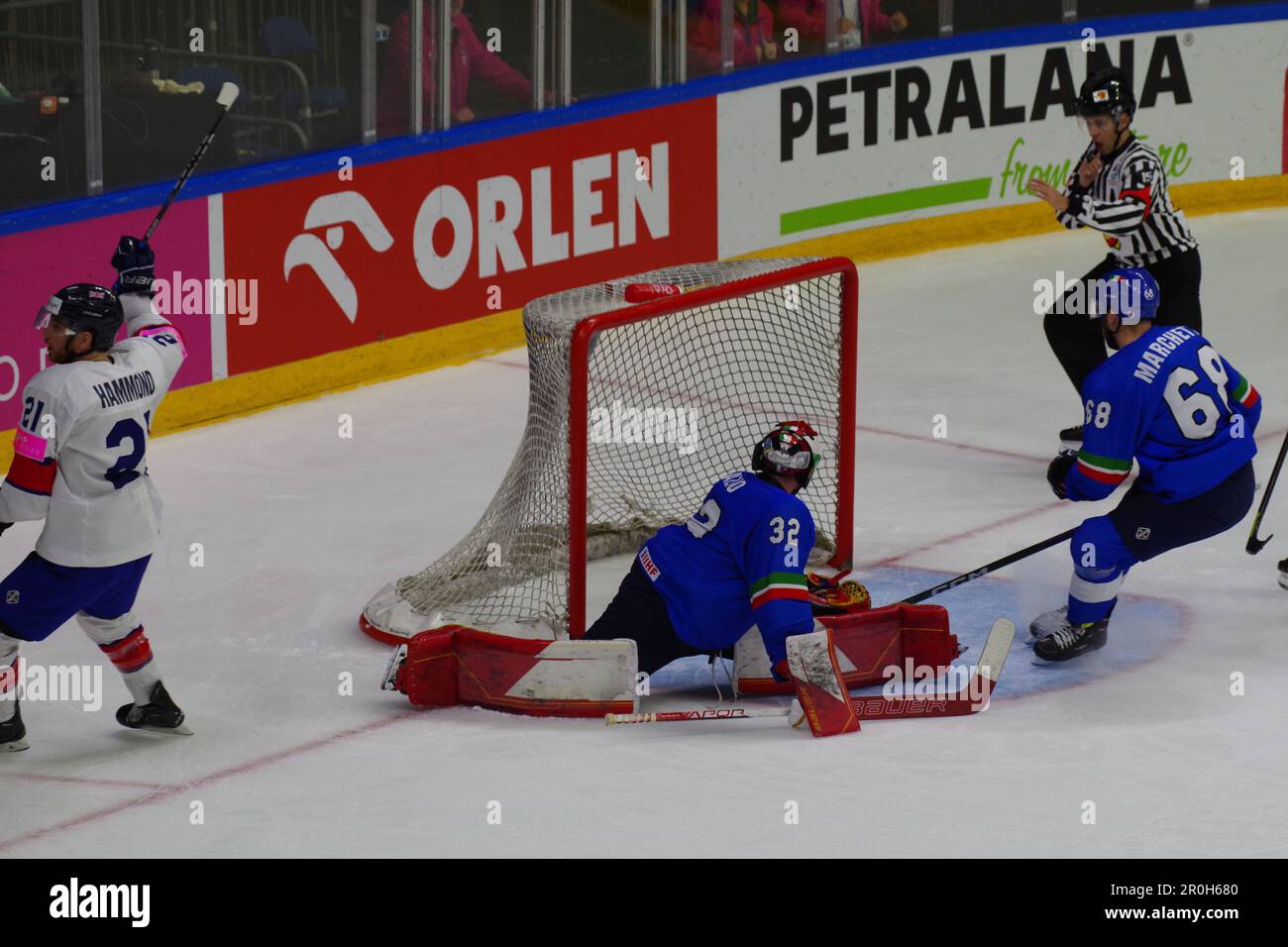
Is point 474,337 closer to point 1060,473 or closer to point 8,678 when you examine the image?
point 1060,473

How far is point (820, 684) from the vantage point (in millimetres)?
5199

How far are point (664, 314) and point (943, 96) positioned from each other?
500cm

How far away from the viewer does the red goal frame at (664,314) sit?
568 centimetres

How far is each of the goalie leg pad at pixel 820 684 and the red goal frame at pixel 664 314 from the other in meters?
0.73

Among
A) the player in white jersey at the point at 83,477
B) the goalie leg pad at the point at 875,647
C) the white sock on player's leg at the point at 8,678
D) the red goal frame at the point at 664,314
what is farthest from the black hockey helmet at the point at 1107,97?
the white sock on player's leg at the point at 8,678

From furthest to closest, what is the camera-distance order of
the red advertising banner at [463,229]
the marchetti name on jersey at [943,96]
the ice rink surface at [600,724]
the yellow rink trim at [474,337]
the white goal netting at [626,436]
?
the marchetti name on jersey at [943,96], the red advertising banner at [463,229], the yellow rink trim at [474,337], the white goal netting at [626,436], the ice rink surface at [600,724]

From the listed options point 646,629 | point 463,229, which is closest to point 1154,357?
point 646,629

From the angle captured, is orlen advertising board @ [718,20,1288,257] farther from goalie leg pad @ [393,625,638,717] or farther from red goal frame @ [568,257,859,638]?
goalie leg pad @ [393,625,638,717]

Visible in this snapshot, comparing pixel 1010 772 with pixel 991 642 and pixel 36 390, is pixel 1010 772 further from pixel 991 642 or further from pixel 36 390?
pixel 36 390

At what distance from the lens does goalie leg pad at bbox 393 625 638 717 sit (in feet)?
17.5

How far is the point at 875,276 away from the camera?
1041cm

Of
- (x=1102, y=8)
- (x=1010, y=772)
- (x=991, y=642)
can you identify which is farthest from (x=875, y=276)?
(x=1010, y=772)

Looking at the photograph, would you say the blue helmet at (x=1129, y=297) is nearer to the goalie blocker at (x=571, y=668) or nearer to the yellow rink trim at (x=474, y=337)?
the goalie blocker at (x=571, y=668)
